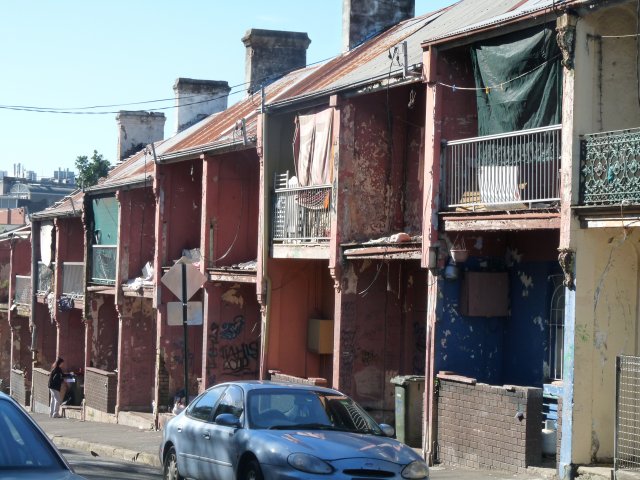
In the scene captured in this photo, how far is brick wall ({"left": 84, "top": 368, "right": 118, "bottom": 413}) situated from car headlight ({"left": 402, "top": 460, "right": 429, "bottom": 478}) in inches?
790

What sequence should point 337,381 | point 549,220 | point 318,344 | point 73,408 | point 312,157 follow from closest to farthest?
point 549,220
point 337,381
point 312,157
point 318,344
point 73,408

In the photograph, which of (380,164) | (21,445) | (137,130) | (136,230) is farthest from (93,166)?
(21,445)

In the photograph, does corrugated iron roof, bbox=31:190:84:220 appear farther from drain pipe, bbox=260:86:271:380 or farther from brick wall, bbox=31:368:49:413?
drain pipe, bbox=260:86:271:380

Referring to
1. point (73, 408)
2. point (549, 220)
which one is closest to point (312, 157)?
point (549, 220)

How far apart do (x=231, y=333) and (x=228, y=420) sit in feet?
44.0

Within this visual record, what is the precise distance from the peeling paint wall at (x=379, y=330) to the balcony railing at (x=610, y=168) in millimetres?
6195

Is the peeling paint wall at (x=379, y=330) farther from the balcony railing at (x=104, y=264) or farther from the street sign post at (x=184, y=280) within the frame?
the balcony railing at (x=104, y=264)

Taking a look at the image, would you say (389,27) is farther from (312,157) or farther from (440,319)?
(440,319)

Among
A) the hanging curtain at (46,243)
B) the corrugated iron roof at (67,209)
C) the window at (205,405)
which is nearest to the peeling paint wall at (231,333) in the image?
the corrugated iron roof at (67,209)

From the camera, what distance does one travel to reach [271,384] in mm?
12523

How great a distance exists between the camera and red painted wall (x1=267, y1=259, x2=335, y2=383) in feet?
74.6

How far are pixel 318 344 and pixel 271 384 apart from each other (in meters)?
10.2

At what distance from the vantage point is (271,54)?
1308 inches

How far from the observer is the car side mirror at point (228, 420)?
1193 centimetres
